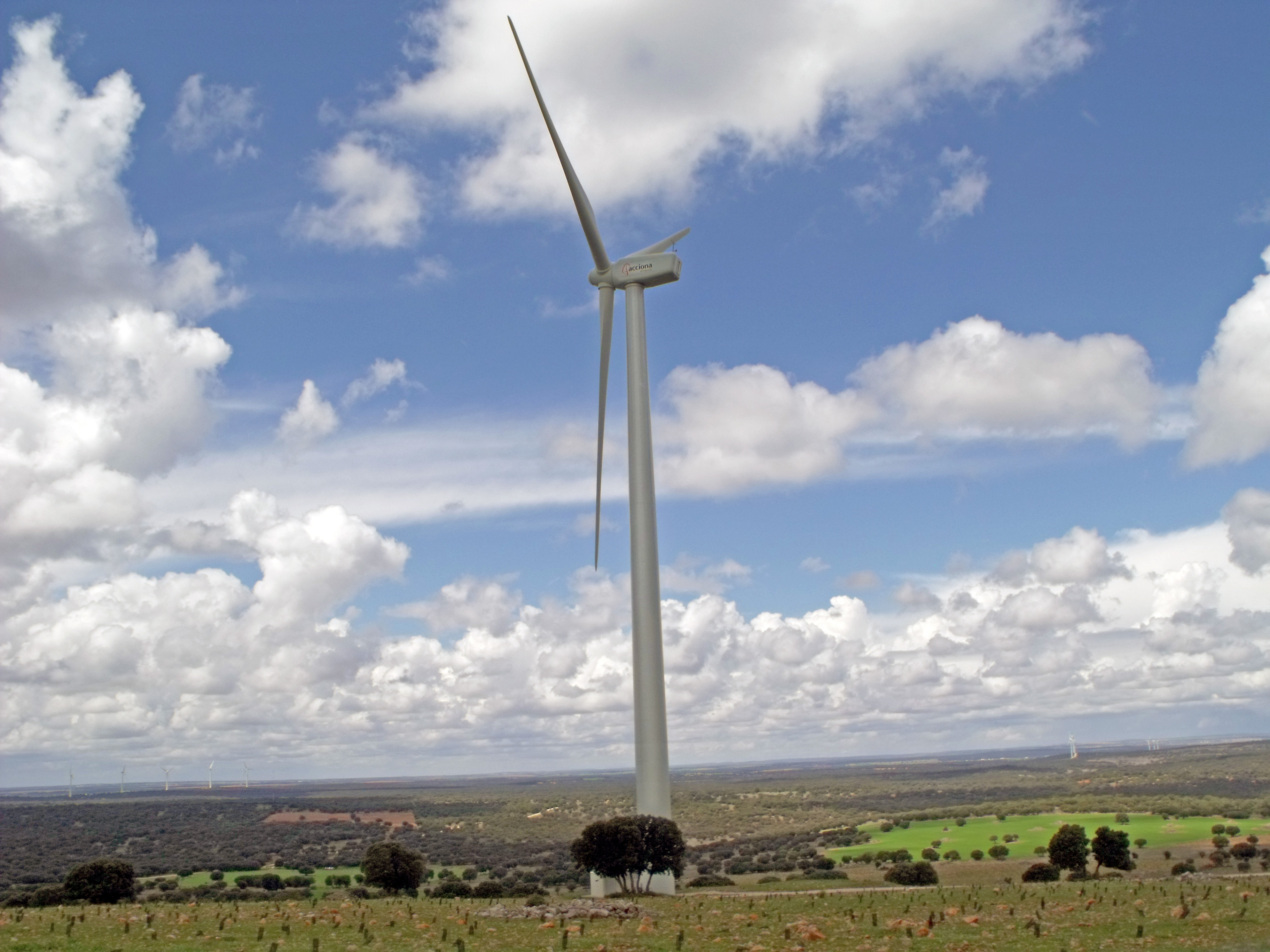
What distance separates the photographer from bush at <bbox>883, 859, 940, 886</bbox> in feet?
233

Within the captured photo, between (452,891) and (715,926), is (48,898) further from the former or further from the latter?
(715,926)

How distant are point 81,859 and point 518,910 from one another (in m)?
122

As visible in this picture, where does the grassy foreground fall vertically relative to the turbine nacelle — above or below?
below

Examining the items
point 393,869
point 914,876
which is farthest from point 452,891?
point 914,876

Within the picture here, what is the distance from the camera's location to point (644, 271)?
66250 millimetres

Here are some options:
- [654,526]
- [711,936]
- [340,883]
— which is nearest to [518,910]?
[711,936]

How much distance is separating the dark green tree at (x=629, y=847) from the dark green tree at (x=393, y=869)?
16.1 m

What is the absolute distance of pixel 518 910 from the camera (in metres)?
44.0

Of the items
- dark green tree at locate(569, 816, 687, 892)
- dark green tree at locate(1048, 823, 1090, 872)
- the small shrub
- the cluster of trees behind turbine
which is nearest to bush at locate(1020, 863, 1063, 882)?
the cluster of trees behind turbine

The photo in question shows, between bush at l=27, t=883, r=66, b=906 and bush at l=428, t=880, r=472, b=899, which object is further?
bush at l=428, t=880, r=472, b=899

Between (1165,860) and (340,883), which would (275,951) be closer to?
(340,883)

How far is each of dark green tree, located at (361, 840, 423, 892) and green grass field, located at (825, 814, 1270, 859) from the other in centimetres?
5614

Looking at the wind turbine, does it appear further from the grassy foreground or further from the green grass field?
the green grass field

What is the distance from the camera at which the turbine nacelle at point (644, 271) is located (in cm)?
6612
